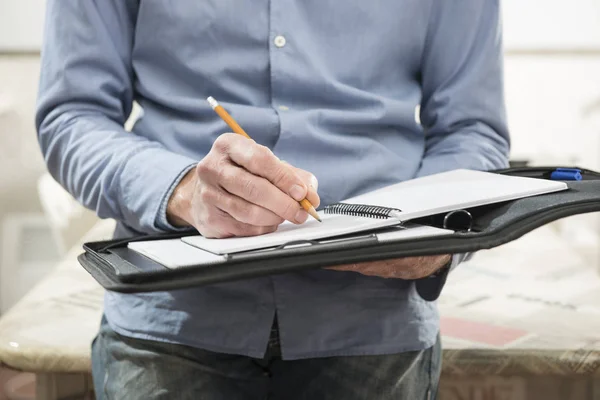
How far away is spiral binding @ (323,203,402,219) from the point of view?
635 mm

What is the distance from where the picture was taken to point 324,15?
0.89 m

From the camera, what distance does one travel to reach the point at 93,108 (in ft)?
2.85

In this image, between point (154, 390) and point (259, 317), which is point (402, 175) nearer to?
point (259, 317)

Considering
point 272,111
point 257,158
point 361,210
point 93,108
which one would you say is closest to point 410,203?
point 361,210

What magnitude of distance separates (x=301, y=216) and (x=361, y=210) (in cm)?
6

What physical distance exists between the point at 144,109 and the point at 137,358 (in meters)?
0.31

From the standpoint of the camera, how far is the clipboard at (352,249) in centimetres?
55

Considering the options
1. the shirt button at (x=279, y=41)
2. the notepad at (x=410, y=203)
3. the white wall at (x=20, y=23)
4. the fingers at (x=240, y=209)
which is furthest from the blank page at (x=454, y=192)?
the white wall at (x=20, y=23)

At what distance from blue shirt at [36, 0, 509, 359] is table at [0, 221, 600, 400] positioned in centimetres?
29

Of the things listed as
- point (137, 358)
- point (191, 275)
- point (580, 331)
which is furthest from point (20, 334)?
point (580, 331)

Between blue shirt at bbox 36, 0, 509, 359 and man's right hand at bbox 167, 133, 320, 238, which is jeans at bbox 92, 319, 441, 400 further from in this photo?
man's right hand at bbox 167, 133, 320, 238

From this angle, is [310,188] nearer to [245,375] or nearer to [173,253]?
[173,253]

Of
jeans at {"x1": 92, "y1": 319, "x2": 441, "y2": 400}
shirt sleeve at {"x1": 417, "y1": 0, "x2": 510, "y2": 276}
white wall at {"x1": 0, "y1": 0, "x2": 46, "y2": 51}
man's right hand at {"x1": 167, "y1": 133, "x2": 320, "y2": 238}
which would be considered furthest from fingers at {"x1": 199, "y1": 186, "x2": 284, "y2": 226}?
white wall at {"x1": 0, "y1": 0, "x2": 46, "y2": 51}

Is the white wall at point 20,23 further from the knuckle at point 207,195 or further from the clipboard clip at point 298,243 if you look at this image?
the clipboard clip at point 298,243
